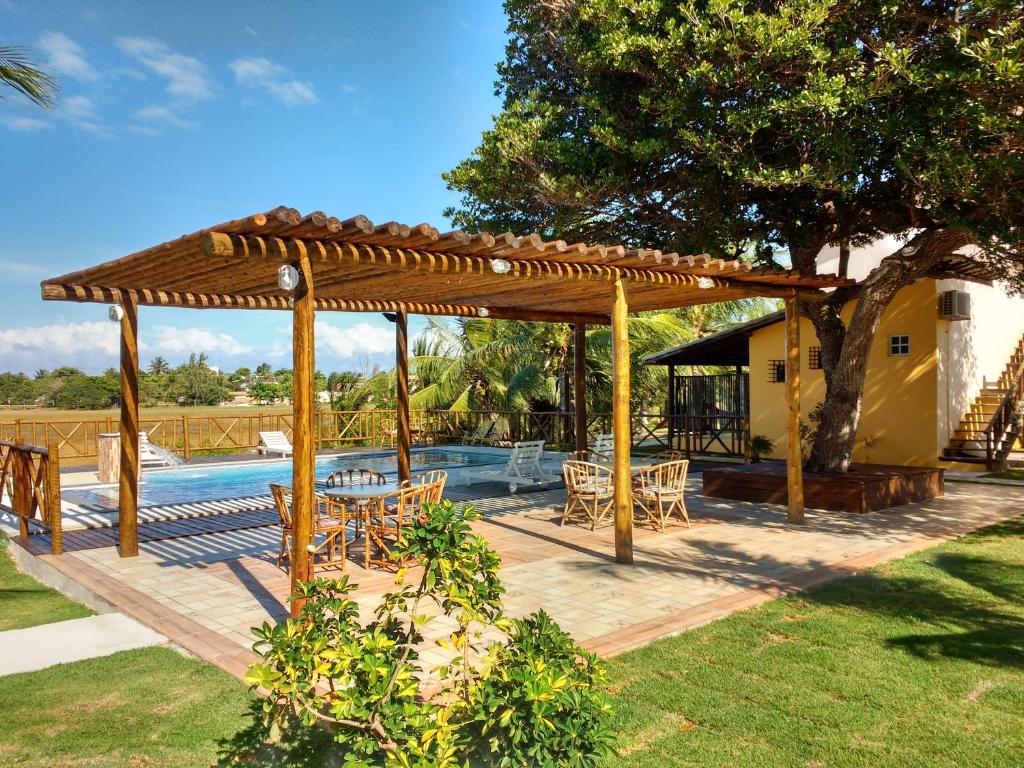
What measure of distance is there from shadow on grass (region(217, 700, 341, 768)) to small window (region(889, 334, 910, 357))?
14.9 meters

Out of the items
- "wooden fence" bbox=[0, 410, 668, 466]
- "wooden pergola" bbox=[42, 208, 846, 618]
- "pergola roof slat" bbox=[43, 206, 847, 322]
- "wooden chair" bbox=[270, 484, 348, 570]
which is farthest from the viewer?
"wooden fence" bbox=[0, 410, 668, 466]

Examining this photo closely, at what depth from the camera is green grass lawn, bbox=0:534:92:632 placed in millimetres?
6203

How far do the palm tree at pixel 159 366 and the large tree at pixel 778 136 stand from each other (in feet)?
196

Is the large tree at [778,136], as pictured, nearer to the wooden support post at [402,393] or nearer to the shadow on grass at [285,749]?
the wooden support post at [402,393]

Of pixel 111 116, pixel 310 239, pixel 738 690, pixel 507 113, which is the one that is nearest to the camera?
pixel 738 690

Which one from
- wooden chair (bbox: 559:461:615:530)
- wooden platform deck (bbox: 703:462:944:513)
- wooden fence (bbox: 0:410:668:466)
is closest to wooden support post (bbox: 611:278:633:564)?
wooden chair (bbox: 559:461:615:530)

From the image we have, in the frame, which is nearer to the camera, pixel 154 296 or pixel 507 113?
pixel 154 296

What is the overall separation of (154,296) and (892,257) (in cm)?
987

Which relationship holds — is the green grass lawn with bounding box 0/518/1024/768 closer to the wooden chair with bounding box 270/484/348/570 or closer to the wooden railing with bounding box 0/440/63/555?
the wooden chair with bounding box 270/484/348/570

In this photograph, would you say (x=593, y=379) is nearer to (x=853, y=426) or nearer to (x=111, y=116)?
(x=853, y=426)

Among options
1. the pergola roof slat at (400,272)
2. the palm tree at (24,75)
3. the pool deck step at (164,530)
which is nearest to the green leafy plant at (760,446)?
the pergola roof slat at (400,272)

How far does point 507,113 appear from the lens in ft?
39.4

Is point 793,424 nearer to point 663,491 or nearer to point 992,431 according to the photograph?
point 663,491

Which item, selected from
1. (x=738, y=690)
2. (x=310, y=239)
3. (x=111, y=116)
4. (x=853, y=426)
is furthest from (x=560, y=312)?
(x=111, y=116)
